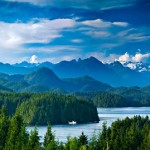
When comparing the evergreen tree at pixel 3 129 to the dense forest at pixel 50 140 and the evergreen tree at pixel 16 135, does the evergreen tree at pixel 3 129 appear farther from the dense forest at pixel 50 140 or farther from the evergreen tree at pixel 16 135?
the evergreen tree at pixel 16 135

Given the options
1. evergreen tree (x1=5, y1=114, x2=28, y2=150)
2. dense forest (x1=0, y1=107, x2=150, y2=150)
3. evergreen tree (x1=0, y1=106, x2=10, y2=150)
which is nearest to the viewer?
dense forest (x1=0, y1=107, x2=150, y2=150)

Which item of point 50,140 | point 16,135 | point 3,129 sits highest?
point 3,129

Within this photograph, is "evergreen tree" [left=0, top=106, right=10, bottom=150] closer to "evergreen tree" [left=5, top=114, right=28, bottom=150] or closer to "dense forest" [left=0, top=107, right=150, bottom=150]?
"dense forest" [left=0, top=107, right=150, bottom=150]

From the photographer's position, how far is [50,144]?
248 ft

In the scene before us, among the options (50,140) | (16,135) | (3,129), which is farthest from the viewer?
(3,129)

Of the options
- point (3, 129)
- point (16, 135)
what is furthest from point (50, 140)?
point (3, 129)

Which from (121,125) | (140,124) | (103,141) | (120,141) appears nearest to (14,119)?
(103,141)

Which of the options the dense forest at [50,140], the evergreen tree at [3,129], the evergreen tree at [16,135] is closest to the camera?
the dense forest at [50,140]

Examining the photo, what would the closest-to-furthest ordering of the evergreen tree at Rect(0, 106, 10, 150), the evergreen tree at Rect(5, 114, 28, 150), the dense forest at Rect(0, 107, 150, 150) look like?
the dense forest at Rect(0, 107, 150, 150) → the evergreen tree at Rect(5, 114, 28, 150) → the evergreen tree at Rect(0, 106, 10, 150)

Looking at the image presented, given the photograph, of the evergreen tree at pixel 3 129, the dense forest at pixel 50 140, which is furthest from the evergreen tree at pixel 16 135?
the evergreen tree at pixel 3 129

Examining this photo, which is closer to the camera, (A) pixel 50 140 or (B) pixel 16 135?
(A) pixel 50 140

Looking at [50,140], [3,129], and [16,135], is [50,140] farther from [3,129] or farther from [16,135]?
[3,129]

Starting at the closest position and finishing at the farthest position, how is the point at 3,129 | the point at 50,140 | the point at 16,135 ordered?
the point at 50,140
the point at 16,135
the point at 3,129

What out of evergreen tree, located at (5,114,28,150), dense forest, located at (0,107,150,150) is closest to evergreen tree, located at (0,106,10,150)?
dense forest, located at (0,107,150,150)
